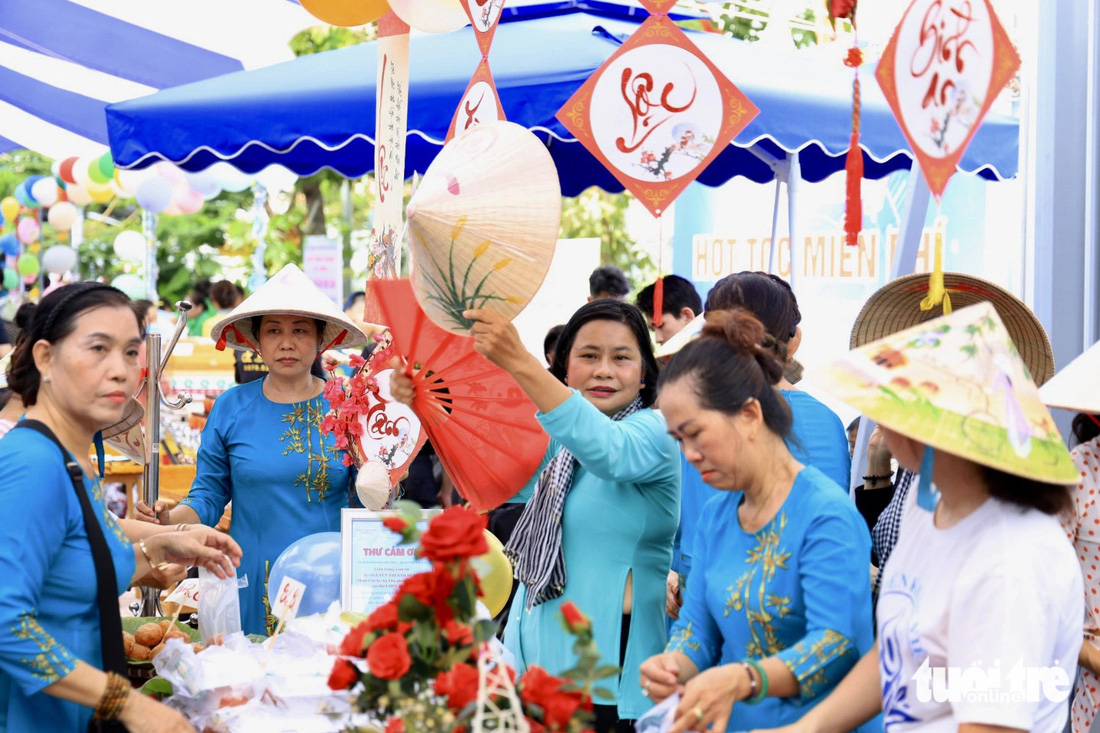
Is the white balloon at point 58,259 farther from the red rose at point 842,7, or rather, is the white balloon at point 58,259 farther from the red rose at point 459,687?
the red rose at point 459,687

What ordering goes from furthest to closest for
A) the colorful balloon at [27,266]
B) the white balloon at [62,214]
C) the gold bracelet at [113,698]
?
the colorful balloon at [27,266]
the white balloon at [62,214]
the gold bracelet at [113,698]

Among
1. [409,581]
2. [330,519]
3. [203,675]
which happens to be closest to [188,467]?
[330,519]

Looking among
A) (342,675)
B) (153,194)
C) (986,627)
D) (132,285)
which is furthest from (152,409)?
(132,285)

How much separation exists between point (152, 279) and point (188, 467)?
490cm

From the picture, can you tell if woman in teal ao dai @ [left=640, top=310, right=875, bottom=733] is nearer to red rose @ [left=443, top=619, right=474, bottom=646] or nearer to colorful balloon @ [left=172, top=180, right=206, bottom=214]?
red rose @ [left=443, top=619, right=474, bottom=646]

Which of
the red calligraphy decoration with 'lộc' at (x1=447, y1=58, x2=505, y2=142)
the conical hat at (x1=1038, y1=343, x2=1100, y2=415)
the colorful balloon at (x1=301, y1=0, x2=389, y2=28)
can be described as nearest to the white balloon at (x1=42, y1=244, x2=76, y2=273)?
the colorful balloon at (x1=301, y1=0, x2=389, y2=28)

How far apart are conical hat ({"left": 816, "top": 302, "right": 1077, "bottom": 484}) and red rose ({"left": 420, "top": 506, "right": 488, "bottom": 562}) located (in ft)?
1.69

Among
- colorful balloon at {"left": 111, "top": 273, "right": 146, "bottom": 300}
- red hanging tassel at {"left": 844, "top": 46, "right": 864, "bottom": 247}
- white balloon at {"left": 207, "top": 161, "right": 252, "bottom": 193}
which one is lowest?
colorful balloon at {"left": 111, "top": 273, "right": 146, "bottom": 300}

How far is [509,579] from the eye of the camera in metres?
2.50

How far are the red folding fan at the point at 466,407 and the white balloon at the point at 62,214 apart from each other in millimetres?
9091

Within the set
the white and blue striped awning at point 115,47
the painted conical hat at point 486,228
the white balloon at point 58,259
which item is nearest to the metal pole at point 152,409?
the painted conical hat at point 486,228

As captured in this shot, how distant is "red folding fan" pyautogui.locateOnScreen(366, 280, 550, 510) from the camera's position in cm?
226

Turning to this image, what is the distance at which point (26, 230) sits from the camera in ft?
34.7

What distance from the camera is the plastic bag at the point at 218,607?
244 centimetres
